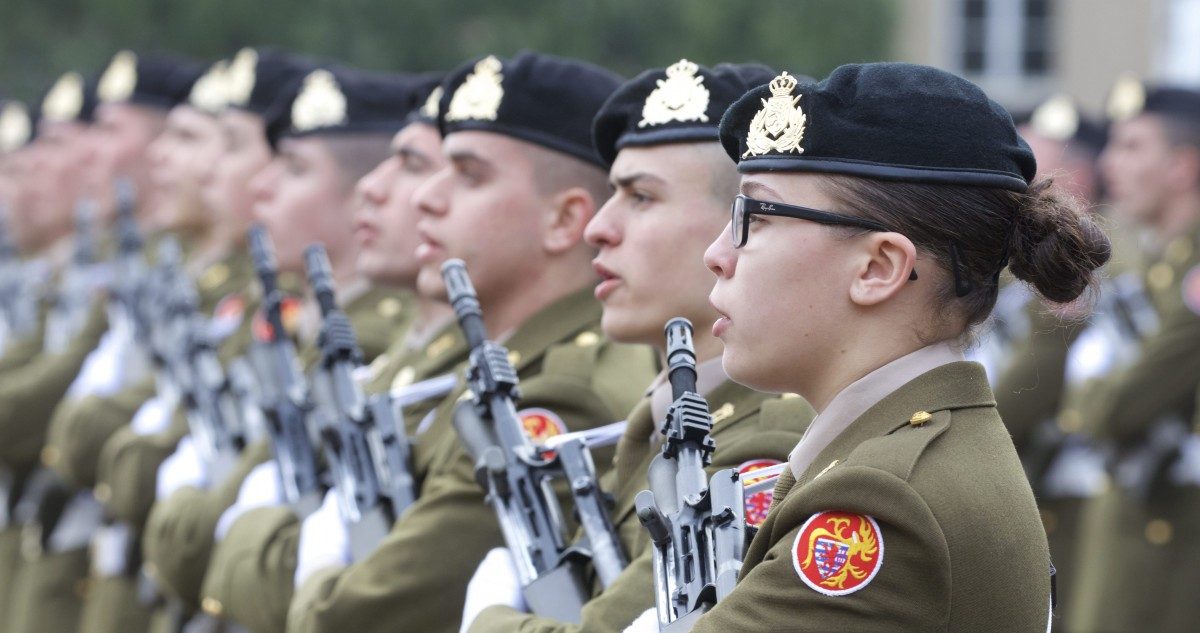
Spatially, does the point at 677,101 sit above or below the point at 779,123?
above

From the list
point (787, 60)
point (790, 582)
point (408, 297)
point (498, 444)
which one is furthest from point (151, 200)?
point (787, 60)

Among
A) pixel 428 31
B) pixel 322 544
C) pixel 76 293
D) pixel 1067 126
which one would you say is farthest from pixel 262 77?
pixel 428 31

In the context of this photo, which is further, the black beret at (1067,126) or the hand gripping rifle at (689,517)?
the black beret at (1067,126)

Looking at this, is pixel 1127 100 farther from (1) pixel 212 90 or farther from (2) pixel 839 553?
(2) pixel 839 553

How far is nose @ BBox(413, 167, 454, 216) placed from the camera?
4.78m

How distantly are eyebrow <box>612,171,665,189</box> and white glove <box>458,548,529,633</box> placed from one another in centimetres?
80

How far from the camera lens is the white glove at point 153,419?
6.71 m

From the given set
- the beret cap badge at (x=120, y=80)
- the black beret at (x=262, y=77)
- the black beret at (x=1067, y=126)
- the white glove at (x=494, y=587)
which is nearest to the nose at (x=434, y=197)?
the white glove at (x=494, y=587)

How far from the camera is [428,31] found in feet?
75.1

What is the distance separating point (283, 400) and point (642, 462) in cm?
190

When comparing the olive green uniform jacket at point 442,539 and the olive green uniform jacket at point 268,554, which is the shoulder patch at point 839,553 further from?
the olive green uniform jacket at point 268,554

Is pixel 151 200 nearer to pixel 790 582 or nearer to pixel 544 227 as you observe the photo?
pixel 544 227

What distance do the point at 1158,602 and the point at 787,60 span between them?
15933 mm

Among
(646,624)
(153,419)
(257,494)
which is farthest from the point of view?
(153,419)
